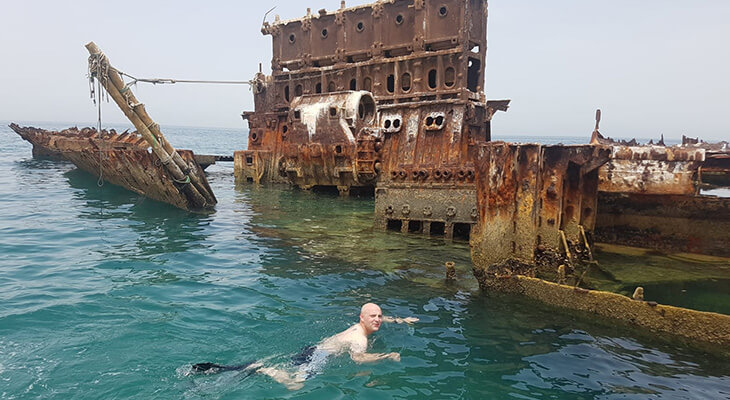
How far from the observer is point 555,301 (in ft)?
23.7

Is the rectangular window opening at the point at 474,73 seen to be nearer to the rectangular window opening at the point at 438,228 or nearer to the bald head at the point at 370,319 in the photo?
the rectangular window opening at the point at 438,228

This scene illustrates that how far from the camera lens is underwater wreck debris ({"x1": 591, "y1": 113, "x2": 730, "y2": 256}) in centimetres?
888

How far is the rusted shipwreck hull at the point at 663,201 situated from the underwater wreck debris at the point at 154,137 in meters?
12.8

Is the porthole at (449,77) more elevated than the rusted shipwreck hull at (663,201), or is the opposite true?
the porthole at (449,77)

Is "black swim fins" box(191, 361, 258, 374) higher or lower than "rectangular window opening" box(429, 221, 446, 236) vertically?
lower

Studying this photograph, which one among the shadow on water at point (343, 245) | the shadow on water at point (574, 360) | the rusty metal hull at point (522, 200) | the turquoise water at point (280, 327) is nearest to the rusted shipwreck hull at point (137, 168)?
the shadow on water at point (343, 245)

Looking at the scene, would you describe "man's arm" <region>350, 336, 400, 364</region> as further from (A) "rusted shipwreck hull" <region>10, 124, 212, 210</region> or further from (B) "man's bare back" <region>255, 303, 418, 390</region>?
(A) "rusted shipwreck hull" <region>10, 124, 212, 210</region>

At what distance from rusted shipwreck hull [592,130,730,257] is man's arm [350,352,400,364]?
5.44m

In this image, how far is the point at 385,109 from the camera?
626 inches

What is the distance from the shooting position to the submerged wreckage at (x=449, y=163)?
7.59 m

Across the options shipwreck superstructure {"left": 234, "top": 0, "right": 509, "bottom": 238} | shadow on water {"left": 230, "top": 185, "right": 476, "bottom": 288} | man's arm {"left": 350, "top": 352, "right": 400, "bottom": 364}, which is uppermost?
shipwreck superstructure {"left": 234, "top": 0, "right": 509, "bottom": 238}

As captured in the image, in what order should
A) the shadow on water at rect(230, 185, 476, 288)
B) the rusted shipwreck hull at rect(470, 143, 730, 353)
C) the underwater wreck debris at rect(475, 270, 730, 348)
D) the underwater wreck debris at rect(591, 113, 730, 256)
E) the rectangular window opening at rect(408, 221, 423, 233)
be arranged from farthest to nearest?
the rectangular window opening at rect(408, 221, 423, 233) → the shadow on water at rect(230, 185, 476, 288) → the underwater wreck debris at rect(591, 113, 730, 256) → the rusted shipwreck hull at rect(470, 143, 730, 353) → the underwater wreck debris at rect(475, 270, 730, 348)

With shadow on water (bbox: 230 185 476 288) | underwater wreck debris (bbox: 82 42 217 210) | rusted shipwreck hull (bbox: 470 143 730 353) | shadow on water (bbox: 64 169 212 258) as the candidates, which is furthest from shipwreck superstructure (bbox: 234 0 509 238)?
shadow on water (bbox: 64 169 212 258)

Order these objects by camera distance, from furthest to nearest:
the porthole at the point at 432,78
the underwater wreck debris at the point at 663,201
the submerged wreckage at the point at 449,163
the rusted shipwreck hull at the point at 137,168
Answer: the porthole at the point at 432,78 < the rusted shipwreck hull at the point at 137,168 < the underwater wreck debris at the point at 663,201 < the submerged wreckage at the point at 449,163
